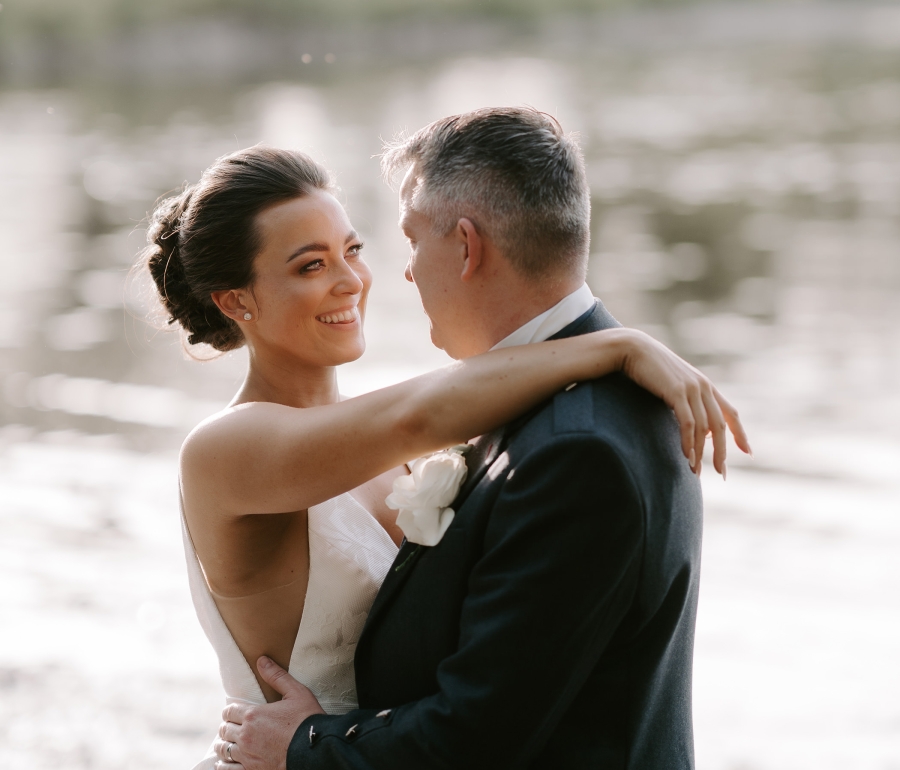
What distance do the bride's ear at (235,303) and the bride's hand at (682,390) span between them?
1271 millimetres

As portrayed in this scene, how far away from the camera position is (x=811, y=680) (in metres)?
5.66

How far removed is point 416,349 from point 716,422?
896cm

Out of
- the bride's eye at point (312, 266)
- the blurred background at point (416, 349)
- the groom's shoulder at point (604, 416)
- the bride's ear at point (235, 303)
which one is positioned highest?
the bride's eye at point (312, 266)

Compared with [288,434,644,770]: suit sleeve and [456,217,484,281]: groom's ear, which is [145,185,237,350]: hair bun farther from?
[288,434,644,770]: suit sleeve

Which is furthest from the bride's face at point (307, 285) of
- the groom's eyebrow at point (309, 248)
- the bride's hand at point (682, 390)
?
the bride's hand at point (682, 390)

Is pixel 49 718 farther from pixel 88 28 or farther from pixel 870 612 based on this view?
pixel 88 28

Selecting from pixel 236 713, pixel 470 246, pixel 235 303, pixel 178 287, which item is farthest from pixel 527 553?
pixel 178 287

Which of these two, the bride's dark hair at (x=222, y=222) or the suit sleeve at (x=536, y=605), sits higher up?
the bride's dark hair at (x=222, y=222)

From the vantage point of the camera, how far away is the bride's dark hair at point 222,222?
3025mm

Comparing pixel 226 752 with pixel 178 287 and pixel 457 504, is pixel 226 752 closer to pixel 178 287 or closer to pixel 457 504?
pixel 457 504

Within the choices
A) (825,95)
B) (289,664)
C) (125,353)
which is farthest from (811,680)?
(825,95)

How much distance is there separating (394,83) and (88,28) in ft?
31.0

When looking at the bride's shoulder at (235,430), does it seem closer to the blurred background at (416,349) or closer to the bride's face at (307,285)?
the bride's face at (307,285)

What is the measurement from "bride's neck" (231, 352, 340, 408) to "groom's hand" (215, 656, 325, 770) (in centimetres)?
81
